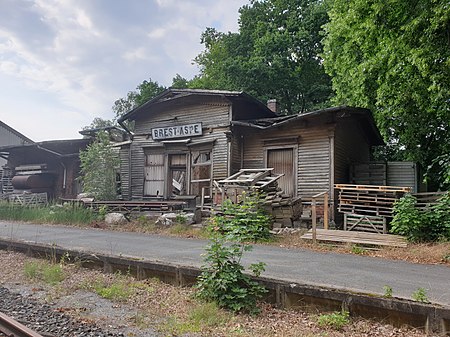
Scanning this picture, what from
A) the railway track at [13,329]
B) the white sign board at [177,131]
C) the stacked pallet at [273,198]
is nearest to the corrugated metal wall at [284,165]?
the stacked pallet at [273,198]

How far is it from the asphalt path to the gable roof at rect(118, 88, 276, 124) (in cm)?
685

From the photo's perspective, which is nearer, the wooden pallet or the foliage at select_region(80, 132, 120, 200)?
the wooden pallet

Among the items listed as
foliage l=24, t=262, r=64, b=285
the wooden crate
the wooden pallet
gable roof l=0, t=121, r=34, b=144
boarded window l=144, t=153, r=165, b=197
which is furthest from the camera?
gable roof l=0, t=121, r=34, b=144

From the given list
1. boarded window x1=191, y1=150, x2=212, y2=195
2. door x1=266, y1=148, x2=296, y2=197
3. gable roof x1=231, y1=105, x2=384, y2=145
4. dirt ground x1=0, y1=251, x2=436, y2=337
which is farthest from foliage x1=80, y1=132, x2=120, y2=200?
dirt ground x1=0, y1=251, x2=436, y2=337

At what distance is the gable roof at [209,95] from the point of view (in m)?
15.1

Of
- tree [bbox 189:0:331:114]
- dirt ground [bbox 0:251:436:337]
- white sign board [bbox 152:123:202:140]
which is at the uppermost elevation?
tree [bbox 189:0:331:114]

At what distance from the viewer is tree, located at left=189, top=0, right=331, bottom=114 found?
2605 centimetres

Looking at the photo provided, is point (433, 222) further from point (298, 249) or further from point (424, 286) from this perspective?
point (424, 286)

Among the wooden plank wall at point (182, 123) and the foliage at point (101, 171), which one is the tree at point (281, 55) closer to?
the wooden plank wall at point (182, 123)

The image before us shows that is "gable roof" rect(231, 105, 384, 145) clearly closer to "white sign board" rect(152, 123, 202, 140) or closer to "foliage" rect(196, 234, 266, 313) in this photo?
"white sign board" rect(152, 123, 202, 140)

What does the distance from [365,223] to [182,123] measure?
9364 millimetres

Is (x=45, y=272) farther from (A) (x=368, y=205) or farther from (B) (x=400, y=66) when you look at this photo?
(B) (x=400, y=66)

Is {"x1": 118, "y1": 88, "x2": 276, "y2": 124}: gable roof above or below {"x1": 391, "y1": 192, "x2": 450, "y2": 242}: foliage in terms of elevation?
above

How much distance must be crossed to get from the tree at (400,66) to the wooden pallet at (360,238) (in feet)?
7.34
